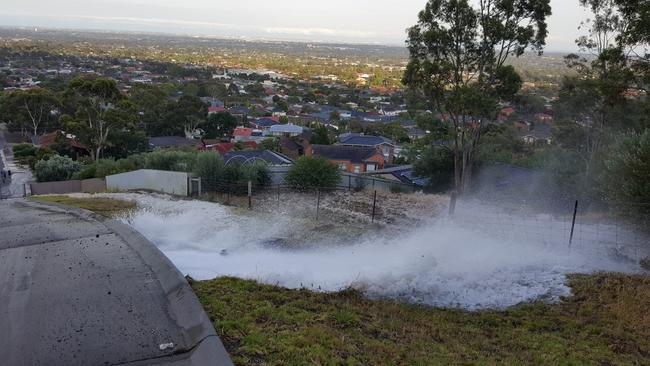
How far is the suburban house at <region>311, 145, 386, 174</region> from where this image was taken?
35625mm

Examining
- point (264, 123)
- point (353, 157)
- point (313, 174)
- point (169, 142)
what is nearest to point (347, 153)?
point (353, 157)

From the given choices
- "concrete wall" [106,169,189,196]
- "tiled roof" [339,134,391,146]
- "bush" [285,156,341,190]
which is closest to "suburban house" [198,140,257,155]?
"tiled roof" [339,134,391,146]

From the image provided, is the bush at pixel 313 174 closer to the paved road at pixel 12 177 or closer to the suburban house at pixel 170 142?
the paved road at pixel 12 177

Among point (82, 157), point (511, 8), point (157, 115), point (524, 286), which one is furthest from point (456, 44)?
point (157, 115)

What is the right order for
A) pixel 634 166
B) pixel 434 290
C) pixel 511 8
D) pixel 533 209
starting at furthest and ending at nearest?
pixel 533 209 < pixel 511 8 < pixel 634 166 < pixel 434 290

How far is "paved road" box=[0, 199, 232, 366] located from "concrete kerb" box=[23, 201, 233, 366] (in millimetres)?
12

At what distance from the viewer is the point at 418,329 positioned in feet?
23.4

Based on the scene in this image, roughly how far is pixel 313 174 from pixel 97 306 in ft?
43.7

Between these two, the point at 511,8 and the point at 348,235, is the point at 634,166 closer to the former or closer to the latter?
the point at 511,8

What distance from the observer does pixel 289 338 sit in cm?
636

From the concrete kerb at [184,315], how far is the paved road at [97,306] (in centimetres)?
1

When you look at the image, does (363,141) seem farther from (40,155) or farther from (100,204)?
(100,204)

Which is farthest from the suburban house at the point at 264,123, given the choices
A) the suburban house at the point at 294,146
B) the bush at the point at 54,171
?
the bush at the point at 54,171

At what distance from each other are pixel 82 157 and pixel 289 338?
33.8m
